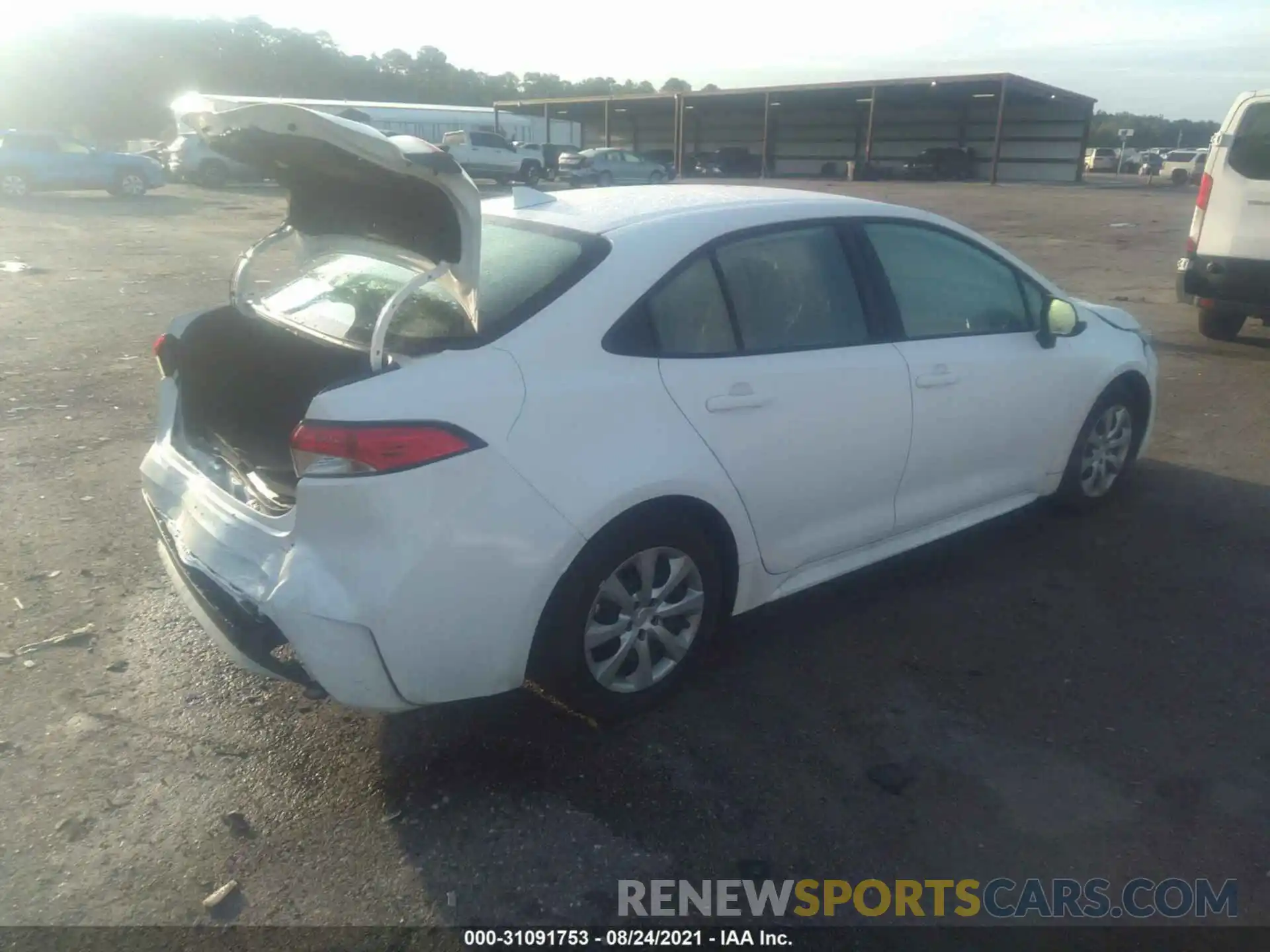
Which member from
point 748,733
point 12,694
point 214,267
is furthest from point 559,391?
point 214,267

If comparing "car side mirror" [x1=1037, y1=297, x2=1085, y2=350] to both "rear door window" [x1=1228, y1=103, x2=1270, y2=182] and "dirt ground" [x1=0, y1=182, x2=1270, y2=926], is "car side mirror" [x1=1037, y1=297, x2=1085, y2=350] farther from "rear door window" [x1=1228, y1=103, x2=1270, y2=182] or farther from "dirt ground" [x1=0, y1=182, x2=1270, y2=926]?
"rear door window" [x1=1228, y1=103, x2=1270, y2=182]

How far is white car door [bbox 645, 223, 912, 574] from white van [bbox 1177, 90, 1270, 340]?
634 centimetres

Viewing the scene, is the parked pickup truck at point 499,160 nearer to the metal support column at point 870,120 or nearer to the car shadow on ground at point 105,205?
the car shadow on ground at point 105,205

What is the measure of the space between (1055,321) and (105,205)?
26.4m

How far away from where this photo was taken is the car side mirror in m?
4.49

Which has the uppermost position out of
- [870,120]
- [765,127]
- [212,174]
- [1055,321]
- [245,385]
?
[870,120]

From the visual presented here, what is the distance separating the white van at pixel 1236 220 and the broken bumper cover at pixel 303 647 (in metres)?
8.42

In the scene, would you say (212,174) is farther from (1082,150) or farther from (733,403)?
(1082,150)

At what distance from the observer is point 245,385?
3.79 metres

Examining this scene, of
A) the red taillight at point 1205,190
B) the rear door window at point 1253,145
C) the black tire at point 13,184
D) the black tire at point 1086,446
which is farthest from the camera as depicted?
the black tire at point 13,184

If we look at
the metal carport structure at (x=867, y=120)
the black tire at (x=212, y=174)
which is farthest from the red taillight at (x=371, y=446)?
the metal carport structure at (x=867, y=120)

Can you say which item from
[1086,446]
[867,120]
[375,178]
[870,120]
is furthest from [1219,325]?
[867,120]

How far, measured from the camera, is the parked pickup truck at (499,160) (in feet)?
121

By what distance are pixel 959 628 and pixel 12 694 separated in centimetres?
349
